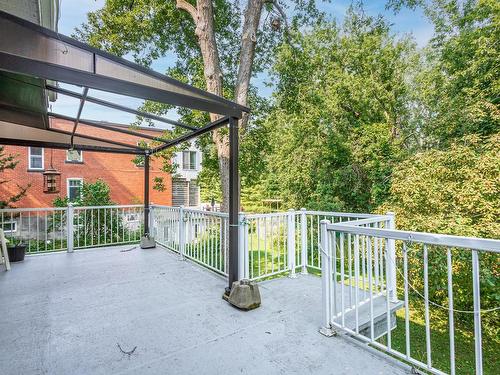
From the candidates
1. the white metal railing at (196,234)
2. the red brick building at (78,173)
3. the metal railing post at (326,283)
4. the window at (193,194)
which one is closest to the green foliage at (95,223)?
the white metal railing at (196,234)

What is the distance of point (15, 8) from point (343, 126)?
9.40 metres

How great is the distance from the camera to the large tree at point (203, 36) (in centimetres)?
605

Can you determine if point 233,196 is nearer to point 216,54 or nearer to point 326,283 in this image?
point 326,283

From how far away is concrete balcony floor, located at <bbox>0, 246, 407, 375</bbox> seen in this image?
2.16m

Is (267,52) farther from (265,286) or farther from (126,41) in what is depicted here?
(265,286)

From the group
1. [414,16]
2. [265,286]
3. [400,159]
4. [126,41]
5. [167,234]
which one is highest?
[414,16]

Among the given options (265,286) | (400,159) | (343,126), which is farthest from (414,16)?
(265,286)

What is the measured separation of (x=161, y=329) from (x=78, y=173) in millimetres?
13205

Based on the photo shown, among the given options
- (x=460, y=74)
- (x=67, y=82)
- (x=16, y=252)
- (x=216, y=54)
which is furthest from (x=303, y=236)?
(x=460, y=74)

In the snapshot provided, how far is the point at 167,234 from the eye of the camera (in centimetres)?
626

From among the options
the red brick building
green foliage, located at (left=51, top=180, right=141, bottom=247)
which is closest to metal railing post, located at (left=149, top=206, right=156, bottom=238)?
green foliage, located at (left=51, top=180, right=141, bottom=247)

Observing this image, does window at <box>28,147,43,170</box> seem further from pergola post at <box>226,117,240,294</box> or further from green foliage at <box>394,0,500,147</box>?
green foliage at <box>394,0,500,147</box>

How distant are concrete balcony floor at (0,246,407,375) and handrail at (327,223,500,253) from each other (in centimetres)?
100

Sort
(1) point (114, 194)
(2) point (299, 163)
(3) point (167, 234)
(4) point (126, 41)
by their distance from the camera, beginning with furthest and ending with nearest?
(1) point (114, 194), (2) point (299, 163), (4) point (126, 41), (3) point (167, 234)
